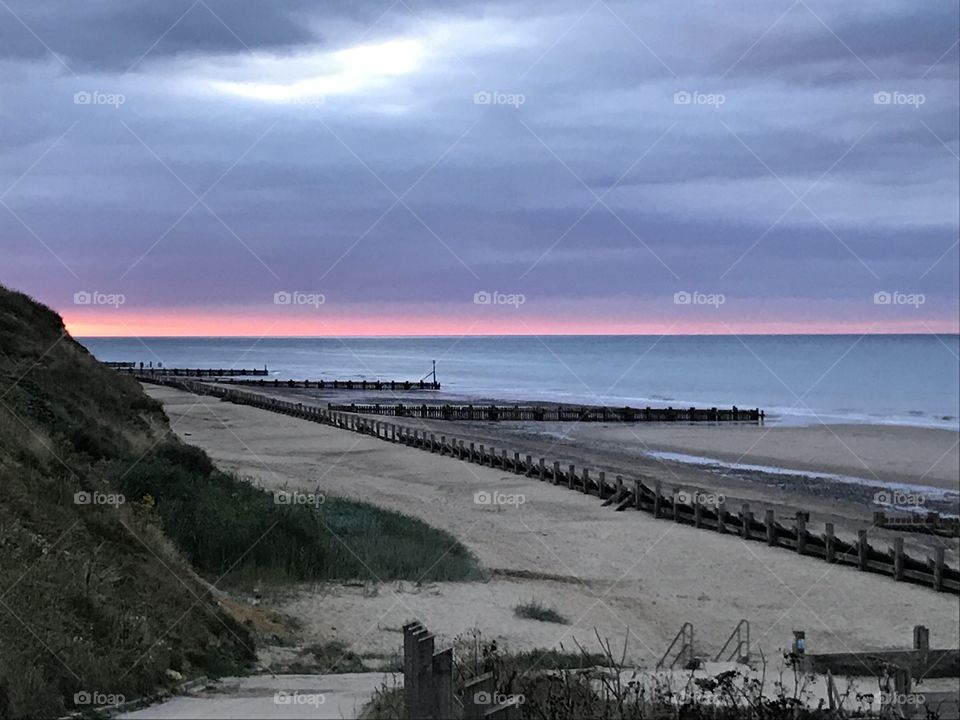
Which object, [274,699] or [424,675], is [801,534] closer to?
[274,699]

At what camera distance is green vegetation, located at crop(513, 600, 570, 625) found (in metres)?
14.7

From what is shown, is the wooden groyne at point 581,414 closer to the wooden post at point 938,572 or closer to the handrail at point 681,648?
the wooden post at point 938,572

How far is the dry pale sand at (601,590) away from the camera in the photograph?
13.9 meters

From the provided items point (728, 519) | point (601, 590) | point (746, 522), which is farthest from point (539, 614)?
point (728, 519)

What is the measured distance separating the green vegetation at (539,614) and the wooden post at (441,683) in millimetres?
9338

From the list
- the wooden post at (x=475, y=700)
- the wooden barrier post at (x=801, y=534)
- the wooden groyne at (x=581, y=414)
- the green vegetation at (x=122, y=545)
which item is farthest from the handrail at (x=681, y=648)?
the wooden groyne at (x=581, y=414)

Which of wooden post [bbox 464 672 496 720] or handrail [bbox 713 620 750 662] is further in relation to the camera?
handrail [bbox 713 620 750 662]

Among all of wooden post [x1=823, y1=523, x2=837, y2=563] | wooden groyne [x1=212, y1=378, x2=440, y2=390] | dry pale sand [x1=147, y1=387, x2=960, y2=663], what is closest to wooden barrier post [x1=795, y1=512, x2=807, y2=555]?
dry pale sand [x1=147, y1=387, x2=960, y2=663]

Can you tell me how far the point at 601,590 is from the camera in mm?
17797

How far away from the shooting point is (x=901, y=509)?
29.6 m

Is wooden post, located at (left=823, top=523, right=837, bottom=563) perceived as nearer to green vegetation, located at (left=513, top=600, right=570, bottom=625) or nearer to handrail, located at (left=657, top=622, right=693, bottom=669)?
handrail, located at (left=657, top=622, right=693, bottom=669)

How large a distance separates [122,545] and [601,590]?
9.61 meters

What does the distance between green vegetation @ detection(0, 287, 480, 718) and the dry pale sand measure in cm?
133

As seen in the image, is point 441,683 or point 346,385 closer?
point 441,683
